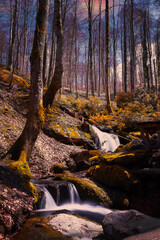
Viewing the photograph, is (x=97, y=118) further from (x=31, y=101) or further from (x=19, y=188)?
(x=19, y=188)

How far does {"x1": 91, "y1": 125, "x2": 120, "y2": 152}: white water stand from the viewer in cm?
1061

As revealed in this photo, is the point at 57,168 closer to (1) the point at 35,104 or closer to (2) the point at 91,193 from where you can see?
(2) the point at 91,193

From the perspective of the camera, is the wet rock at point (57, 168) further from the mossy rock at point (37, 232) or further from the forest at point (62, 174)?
the mossy rock at point (37, 232)

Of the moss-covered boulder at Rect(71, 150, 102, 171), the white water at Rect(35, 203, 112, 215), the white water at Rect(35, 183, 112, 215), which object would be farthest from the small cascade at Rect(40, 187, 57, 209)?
the moss-covered boulder at Rect(71, 150, 102, 171)

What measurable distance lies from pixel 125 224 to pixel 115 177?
2.40 m

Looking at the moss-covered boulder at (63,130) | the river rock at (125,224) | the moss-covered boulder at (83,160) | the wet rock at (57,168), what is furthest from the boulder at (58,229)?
the moss-covered boulder at (63,130)

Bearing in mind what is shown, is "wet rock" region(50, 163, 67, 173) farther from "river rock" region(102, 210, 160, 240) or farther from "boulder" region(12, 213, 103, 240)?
"river rock" region(102, 210, 160, 240)

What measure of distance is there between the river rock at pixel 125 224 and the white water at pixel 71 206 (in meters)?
1.51

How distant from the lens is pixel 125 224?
3.13 metres

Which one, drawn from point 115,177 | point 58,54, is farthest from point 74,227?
point 58,54

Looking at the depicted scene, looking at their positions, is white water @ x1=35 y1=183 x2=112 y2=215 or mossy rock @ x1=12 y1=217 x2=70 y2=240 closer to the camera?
mossy rock @ x1=12 y1=217 x2=70 y2=240

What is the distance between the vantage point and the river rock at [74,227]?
3198mm

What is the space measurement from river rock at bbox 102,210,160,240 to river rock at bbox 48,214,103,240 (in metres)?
0.39

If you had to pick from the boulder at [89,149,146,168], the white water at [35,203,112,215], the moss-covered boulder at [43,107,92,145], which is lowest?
the white water at [35,203,112,215]
